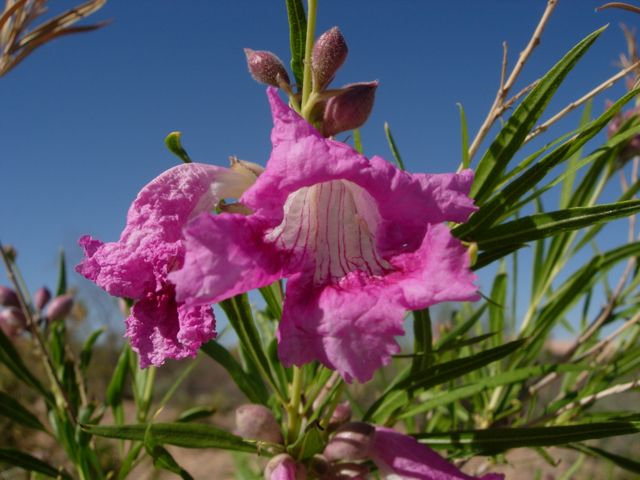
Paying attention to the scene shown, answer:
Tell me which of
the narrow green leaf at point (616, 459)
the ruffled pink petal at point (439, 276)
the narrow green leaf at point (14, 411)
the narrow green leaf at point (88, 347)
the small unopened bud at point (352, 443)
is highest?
the ruffled pink petal at point (439, 276)

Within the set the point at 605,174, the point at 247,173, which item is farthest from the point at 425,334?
the point at 605,174

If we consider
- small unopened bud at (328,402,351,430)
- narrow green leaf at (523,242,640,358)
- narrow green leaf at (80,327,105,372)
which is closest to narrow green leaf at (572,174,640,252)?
narrow green leaf at (523,242,640,358)

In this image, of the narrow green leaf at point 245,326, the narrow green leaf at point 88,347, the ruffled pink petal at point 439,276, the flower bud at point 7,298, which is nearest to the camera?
the ruffled pink petal at point 439,276

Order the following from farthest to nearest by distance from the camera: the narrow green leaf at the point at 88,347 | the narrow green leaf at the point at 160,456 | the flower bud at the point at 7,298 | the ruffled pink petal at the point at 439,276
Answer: the flower bud at the point at 7,298, the narrow green leaf at the point at 88,347, the narrow green leaf at the point at 160,456, the ruffled pink petal at the point at 439,276

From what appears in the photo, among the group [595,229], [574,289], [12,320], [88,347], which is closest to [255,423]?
[574,289]

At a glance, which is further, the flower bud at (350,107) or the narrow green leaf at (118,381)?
the narrow green leaf at (118,381)

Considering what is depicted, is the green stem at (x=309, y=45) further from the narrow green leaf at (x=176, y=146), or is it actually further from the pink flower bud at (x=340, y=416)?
the pink flower bud at (x=340, y=416)

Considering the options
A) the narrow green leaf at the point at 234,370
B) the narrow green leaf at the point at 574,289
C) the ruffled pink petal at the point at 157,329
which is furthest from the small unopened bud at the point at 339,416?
the narrow green leaf at the point at 574,289
